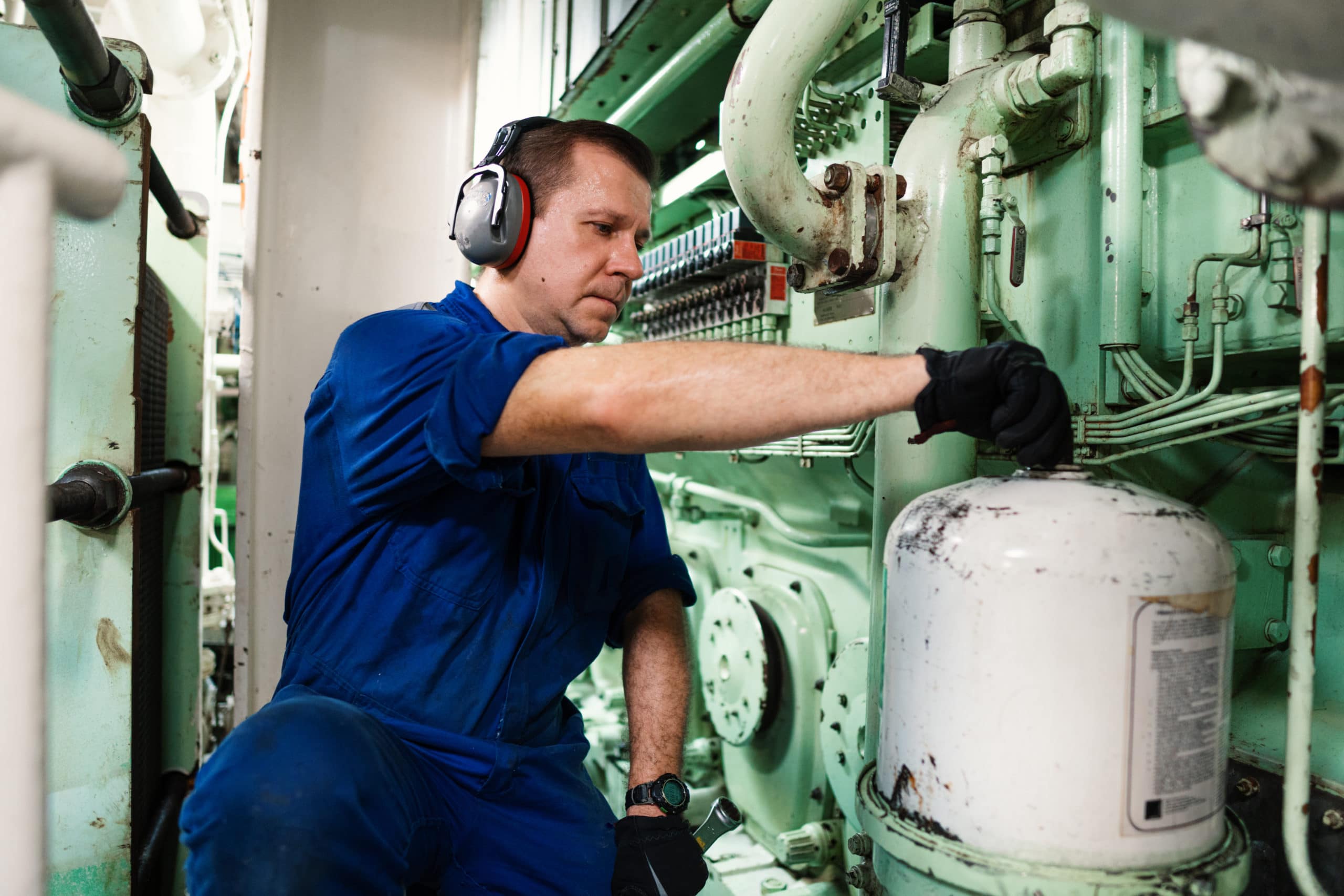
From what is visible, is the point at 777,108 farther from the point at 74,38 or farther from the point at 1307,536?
the point at 74,38

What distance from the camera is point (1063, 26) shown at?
1.36 metres

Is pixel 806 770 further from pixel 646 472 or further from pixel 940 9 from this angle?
pixel 940 9

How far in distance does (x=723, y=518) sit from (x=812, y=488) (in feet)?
1.94

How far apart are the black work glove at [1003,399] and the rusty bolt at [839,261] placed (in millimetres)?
494

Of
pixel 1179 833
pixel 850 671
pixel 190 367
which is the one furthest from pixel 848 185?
pixel 190 367

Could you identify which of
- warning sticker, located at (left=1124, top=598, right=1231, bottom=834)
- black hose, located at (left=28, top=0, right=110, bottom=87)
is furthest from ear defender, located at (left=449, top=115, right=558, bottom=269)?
warning sticker, located at (left=1124, top=598, right=1231, bottom=834)

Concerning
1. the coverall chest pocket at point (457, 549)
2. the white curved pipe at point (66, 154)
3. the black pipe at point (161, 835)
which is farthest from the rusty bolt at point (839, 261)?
the black pipe at point (161, 835)

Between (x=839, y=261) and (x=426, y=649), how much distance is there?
0.96 meters

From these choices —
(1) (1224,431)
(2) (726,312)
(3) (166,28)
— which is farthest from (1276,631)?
(3) (166,28)

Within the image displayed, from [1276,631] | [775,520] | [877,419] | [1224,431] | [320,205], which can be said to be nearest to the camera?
[1224,431]

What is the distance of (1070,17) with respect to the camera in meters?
1.35

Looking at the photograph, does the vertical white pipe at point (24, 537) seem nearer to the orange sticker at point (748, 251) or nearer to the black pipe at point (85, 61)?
the black pipe at point (85, 61)

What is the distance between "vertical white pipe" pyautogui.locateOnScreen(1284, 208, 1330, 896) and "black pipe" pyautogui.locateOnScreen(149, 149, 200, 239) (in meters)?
2.14

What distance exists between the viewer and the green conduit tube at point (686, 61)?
7.06 ft
